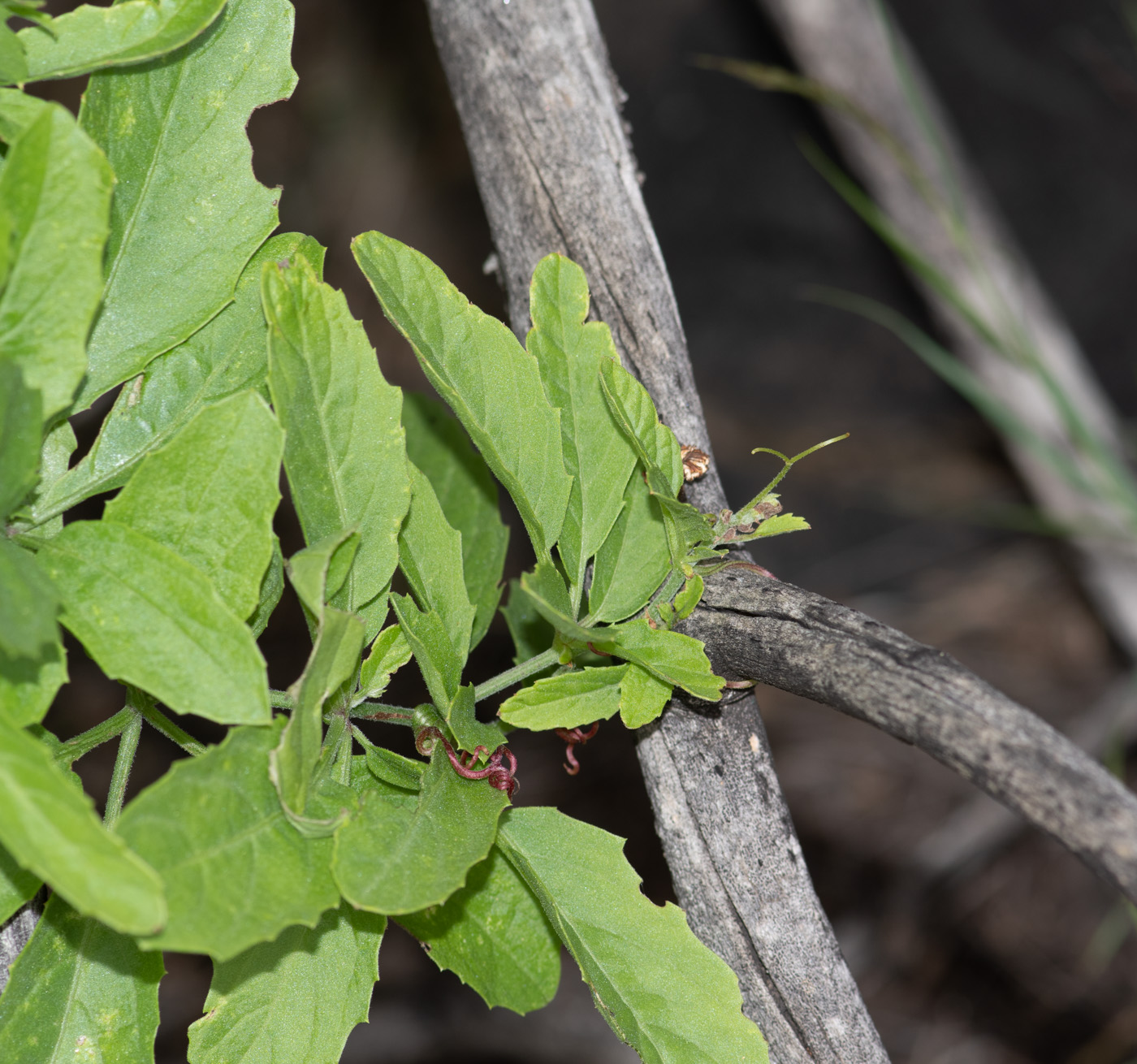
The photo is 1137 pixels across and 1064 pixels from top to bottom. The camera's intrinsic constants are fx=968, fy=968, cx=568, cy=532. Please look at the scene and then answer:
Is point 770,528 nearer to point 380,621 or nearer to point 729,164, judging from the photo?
point 380,621

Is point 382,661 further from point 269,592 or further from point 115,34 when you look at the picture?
point 115,34

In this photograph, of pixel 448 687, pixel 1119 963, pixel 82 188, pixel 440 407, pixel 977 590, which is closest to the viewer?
pixel 82 188

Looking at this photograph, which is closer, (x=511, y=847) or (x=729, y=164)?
(x=511, y=847)

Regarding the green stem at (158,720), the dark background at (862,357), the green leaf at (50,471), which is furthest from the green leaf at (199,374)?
the dark background at (862,357)

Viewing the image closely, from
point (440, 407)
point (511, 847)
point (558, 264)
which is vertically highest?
point (558, 264)

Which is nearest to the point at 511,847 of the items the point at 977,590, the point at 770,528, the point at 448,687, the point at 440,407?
the point at 448,687
